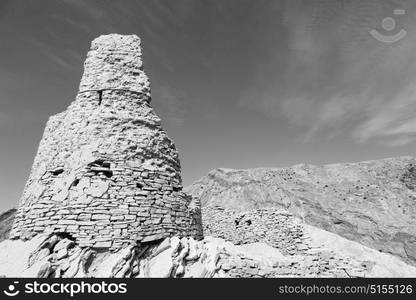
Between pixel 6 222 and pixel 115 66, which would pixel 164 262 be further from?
pixel 6 222

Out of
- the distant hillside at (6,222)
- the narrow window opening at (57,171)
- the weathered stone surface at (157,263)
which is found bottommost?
the weathered stone surface at (157,263)

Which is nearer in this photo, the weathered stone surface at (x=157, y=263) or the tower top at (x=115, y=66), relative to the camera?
the weathered stone surface at (x=157, y=263)

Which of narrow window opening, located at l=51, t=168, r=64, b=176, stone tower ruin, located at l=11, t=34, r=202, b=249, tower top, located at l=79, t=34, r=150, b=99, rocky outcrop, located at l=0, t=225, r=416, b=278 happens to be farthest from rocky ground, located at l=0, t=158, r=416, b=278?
tower top, located at l=79, t=34, r=150, b=99

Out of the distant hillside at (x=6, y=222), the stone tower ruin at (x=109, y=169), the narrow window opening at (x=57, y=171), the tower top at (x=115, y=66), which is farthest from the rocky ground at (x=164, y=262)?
the distant hillside at (x=6, y=222)

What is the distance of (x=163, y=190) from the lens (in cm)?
880

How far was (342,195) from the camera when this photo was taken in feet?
93.9

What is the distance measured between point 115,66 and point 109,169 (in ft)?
13.7

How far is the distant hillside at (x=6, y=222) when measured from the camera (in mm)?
19531

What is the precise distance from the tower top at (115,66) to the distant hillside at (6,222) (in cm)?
1570

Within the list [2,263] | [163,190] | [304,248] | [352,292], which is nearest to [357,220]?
[304,248]

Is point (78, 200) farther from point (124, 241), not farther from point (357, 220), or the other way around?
point (357, 220)

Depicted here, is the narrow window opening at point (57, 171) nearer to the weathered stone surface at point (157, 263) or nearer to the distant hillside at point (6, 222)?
the weathered stone surface at point (157, 263)

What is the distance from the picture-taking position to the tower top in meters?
9.90

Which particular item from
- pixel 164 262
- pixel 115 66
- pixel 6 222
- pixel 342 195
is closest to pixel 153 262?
pixel 164 262
